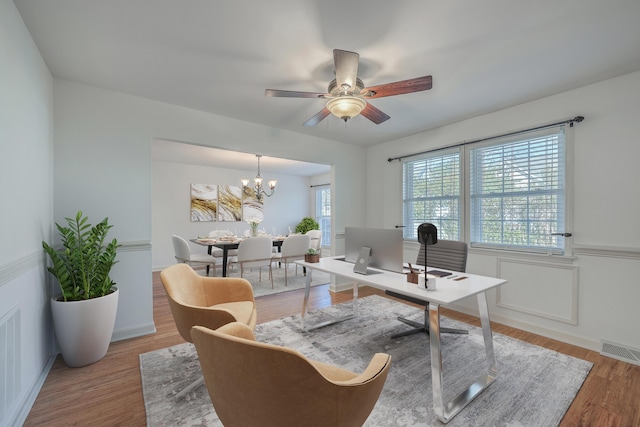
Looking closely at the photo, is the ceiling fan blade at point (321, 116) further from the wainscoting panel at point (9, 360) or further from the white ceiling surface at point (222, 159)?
the white ceiling surface at point (222, 159)

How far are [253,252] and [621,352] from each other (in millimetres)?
4213

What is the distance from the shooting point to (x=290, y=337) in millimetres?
2662

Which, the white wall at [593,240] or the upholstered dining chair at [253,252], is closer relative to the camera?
the white wall at [593,240]

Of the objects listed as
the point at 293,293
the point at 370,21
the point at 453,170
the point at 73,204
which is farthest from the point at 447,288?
the point at 73,204

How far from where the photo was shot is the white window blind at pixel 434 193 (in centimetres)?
361

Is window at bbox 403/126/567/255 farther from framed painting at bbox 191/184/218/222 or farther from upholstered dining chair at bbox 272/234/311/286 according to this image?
framed painting at bbox 191/184/218/222

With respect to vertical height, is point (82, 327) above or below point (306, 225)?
below

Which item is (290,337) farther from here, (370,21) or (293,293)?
(370,21)

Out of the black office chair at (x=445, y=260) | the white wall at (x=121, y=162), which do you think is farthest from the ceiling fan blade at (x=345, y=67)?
the white wall at (x=121, y=162)

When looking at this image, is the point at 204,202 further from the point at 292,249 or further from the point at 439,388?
the point at 439,388

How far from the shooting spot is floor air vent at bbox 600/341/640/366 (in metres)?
2.23

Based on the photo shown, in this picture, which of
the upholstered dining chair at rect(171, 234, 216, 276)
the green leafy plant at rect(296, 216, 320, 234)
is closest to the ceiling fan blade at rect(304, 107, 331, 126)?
the upholstered dining chair at rect(171, 234, 216, 276)

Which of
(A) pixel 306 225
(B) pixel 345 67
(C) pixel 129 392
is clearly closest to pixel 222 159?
(A) pixel 306 225

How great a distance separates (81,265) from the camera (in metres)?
2.19
